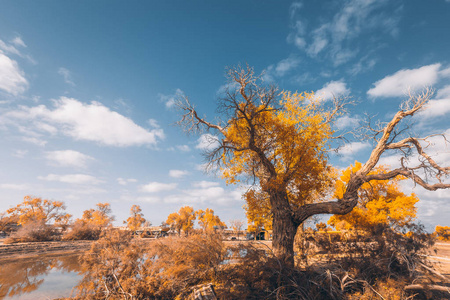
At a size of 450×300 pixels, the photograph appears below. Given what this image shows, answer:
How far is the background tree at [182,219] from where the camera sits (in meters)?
60.2

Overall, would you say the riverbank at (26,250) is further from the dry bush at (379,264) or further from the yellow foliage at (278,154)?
the dry bush at (379,264)

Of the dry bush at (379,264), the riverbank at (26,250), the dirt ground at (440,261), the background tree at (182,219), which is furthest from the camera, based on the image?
the background tree at (182,219)

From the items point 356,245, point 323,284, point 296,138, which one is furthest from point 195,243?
point 296,138

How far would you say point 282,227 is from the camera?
33.5ft

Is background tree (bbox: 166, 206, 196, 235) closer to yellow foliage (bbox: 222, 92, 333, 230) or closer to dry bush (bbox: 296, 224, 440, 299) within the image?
yellow foliage (bbox: 222, 92, 333, 230)

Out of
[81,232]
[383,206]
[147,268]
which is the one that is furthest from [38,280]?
[81,232]

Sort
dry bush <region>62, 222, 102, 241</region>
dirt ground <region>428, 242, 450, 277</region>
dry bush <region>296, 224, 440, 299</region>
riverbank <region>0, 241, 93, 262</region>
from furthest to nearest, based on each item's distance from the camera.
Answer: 1. dry bush <region>62, 222, 102, 241</region>
2. riverbank <region>0, 241, 93, 262</region>
3. dirt ground <region>428, 242, 450, 277</region>
4. dry bush <region>296, 224, 440, 299</region>

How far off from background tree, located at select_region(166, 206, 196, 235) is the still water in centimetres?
4372

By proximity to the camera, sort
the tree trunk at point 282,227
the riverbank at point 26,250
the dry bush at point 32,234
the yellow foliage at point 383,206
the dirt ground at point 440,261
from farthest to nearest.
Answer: the dry bush at point 32,234 < the riverbank at point 26,250 < the yellow foliage at point 383,206 < the tree trunk at point 282,227 < the dirt ground at point 440,261

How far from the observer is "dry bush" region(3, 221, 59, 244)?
29042mm

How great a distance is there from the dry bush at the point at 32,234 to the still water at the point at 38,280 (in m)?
17.5

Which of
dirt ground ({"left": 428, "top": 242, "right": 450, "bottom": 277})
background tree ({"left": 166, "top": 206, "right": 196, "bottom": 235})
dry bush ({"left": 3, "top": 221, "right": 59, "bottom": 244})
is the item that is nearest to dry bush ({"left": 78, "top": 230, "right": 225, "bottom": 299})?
dirt ground ({"left": 428, "top": 242, "right": 450, "bottom": 277})

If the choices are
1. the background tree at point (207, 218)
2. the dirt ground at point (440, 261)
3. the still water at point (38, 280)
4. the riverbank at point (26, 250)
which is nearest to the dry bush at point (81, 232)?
the riverbank at point (26, 250)

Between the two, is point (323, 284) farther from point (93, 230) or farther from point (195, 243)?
point (93, 230)
